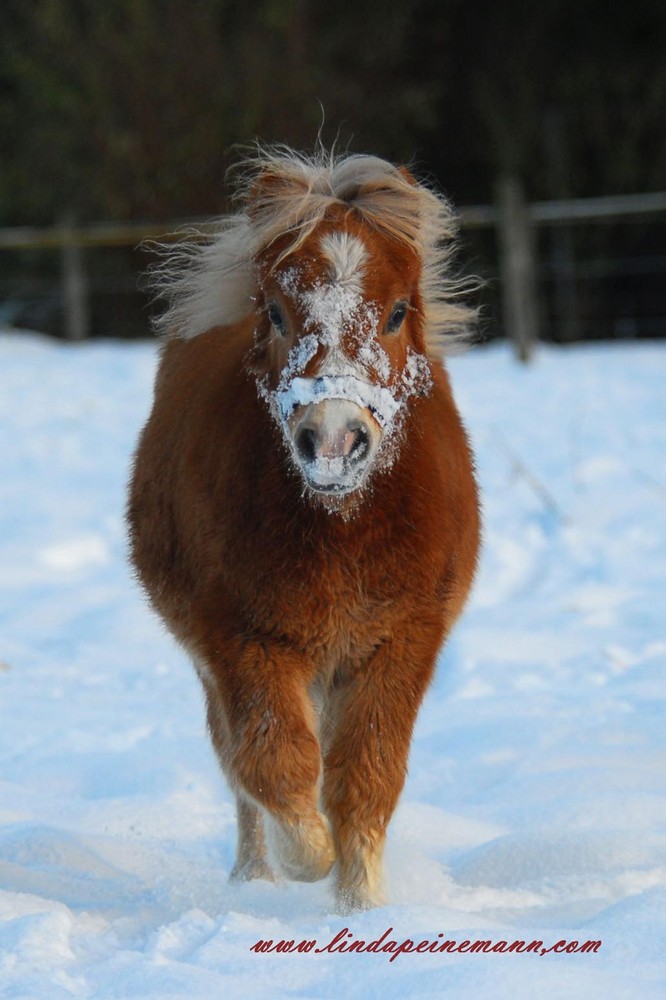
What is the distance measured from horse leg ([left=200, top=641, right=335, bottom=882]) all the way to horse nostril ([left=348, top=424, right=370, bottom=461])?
0.59 meters

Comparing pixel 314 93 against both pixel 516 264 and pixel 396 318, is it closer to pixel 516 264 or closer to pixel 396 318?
pixel 516 264

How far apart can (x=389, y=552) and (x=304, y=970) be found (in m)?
1.06

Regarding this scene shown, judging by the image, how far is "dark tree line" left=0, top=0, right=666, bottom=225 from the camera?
1664 centimetres

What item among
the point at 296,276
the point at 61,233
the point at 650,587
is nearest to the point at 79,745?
the point at 296,276

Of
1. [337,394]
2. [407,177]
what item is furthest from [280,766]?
[407,177]

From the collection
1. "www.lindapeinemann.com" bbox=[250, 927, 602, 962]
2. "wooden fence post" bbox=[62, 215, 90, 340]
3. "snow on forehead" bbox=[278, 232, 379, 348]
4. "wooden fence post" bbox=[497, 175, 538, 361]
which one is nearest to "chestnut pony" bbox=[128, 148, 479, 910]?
"snow on forehead" bbox=[278, 232, 379, 348]

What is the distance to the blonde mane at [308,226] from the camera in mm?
3359

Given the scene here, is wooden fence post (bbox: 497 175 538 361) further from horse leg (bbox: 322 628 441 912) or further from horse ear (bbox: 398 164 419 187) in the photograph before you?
horse leg (bbox: 322 628 441 912)

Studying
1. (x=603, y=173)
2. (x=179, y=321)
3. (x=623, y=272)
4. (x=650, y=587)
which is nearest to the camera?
(x=179, y=321)

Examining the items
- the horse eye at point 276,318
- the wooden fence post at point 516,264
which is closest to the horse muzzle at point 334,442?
the horse eye at point 276,318

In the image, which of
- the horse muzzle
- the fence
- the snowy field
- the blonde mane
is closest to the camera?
the snowy field

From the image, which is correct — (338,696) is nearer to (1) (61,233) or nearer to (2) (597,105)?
(1) (61,233)

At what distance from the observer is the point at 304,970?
2672 mm

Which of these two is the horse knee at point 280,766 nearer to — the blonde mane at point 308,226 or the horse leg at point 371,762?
the horse leg at point 371,762
